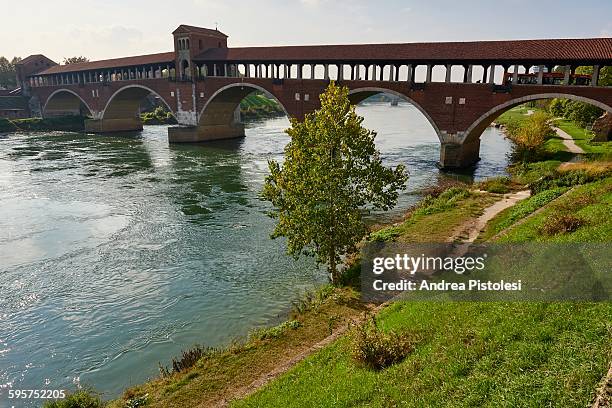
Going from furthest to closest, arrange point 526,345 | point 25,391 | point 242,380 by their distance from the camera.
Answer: point 25,391, point 242,380, point 526,345

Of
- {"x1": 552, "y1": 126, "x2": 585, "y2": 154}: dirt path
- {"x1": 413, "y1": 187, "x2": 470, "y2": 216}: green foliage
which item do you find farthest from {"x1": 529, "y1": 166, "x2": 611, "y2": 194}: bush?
{"x1": 552, "y1": 126, "x2": 585, "y2": 154}: dirt path

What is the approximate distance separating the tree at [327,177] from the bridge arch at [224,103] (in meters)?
→ 34.5

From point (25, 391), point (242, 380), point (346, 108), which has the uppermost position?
point (346, 108)

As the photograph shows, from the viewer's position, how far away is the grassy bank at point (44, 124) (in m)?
71.7

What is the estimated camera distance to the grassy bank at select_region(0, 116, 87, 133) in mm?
71688

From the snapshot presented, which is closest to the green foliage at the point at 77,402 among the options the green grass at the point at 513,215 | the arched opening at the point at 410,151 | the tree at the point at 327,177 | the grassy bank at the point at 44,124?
the tree at the point at 327,177

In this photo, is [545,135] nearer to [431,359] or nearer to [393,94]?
[393,94]

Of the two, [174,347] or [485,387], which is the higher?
[485,387]

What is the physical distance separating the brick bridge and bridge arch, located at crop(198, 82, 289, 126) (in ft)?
0.46

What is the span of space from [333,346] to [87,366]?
7.17 meters

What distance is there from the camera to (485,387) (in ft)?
20.4

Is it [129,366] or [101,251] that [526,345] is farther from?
[101,251]

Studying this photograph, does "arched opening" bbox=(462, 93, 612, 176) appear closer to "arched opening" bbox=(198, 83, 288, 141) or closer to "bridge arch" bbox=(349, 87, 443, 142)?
"bridge arch" bbox=(349, 87, 443, 142)

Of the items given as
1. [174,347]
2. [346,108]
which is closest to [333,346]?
[174,347]
